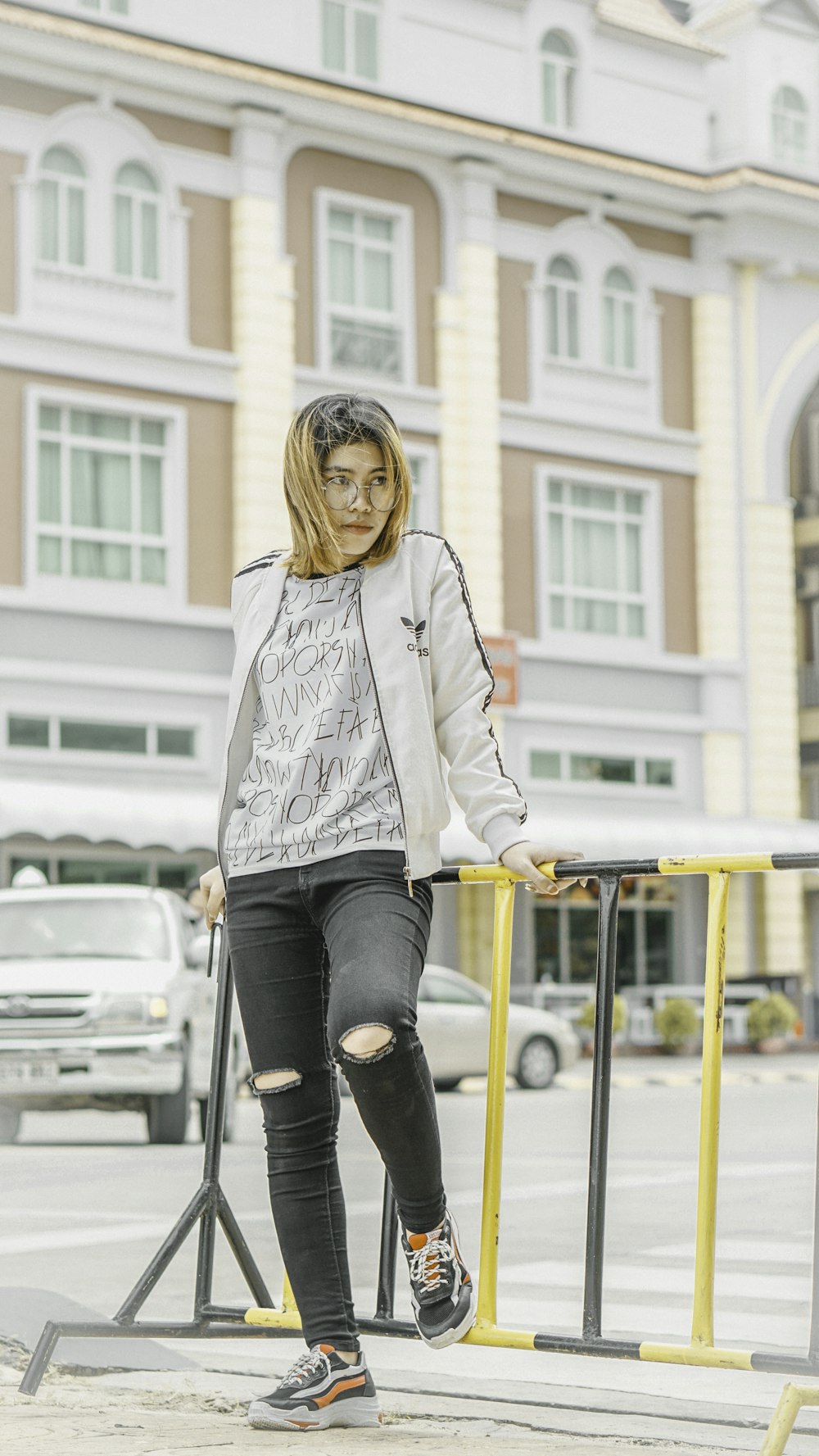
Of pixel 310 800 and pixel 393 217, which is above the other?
pixel 393 217

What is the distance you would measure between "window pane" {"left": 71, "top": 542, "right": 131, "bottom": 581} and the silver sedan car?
8.91 meters

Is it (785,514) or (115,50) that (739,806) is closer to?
(785,514)

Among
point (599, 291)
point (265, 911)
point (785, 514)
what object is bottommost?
point (265, 911)

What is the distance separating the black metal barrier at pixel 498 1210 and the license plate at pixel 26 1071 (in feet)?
29.8

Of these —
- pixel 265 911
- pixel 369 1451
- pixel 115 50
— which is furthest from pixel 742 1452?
pixel 115 50

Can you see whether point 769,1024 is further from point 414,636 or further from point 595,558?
point 414,636

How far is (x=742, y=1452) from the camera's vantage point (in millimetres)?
4004

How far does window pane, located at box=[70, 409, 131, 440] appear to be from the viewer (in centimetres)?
2769

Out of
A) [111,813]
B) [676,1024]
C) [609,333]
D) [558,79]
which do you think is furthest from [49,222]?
[676,1024]

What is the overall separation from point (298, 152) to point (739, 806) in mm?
12174

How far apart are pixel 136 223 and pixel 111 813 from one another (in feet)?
25.9

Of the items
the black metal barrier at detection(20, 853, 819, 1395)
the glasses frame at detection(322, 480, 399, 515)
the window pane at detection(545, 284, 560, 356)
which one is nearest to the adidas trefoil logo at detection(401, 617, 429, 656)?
the glasses frame at detection(322, 480, 399, 515)

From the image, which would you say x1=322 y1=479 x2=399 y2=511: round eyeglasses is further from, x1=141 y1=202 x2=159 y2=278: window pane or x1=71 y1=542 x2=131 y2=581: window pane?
x1=141 y1=202 x2=159 y2=278: window pane

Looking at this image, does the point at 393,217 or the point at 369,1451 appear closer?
the point at 369,1451
